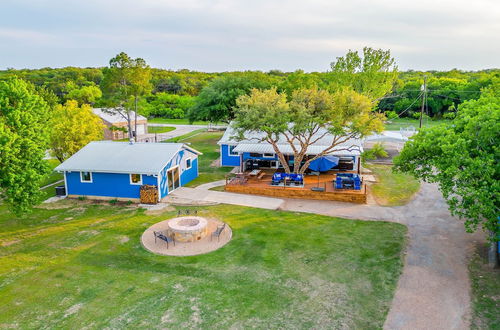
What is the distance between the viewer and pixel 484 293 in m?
10.7

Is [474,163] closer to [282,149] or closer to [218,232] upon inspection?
[218,232]

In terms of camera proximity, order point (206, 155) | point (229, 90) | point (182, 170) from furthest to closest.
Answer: point (229, 90), point (206, 155), point (182, 170)

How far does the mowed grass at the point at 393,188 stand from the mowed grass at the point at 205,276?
403 centimetres

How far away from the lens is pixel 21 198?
557 inches

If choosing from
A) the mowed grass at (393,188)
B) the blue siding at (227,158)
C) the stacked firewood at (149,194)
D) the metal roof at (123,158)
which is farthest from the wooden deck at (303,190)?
the blue siding at (227,158)

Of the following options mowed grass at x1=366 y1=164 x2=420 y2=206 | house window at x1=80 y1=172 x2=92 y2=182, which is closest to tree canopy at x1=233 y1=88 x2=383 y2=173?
mowed grass at x1=366 y1=164 x2=420 y2=206

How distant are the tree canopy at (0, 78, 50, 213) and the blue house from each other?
5342 mm

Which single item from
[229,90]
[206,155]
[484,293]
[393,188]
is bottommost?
[484,293]

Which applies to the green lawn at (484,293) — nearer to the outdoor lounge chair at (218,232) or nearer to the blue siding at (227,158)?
the outdoor lounge chair at (218,232)

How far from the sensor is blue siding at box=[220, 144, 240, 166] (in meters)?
28.7

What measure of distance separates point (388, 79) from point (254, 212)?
108ft

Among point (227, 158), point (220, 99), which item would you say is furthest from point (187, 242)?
point (220, 99)

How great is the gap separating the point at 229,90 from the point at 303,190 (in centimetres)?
2038

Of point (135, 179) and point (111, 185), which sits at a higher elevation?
point (135, 179)
